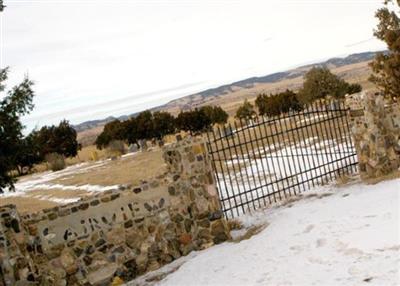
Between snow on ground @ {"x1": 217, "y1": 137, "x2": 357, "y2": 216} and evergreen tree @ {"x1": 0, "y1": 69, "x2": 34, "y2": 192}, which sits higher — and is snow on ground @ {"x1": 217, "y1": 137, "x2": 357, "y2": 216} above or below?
below

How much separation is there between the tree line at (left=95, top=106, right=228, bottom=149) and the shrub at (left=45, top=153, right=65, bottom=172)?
6.23m

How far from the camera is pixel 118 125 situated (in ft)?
167

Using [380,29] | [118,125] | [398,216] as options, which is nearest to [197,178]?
[398,216]

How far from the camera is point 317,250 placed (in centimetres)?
642

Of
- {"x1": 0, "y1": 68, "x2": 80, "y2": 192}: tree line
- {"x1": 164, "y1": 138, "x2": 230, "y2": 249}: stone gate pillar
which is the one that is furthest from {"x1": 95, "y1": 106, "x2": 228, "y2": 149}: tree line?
{"x1": 164, "y1": 138, "x2": 230, "y2": 249}: stone gate pillar

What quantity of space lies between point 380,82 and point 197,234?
15763 millimetres

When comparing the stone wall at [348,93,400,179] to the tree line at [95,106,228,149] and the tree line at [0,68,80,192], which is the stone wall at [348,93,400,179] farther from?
the tree line at [95,106,228,149]

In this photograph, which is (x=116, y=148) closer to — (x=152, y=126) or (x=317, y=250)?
(x=152, y=126)

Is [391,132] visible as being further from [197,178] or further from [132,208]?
[132,208]

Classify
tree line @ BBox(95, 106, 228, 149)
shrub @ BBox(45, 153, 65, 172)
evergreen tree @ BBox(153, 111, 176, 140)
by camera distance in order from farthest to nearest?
evergreen tree @ BBox(153, 111, 176, 140), tree line @ BBox(95, 106, 228, 149), shrub @ BBox(45, 153, 65, 172)

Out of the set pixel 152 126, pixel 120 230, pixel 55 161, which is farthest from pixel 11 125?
pixel 152 126

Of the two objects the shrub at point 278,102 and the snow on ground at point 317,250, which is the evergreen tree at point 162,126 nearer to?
the shrub at point 278,102

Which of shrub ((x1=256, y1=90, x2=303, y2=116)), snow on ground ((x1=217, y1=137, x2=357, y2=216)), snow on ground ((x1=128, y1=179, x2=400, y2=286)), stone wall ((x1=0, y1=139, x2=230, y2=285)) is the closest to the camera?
snow on ground ((x1=128, y1=179, x2=400, y2=286))

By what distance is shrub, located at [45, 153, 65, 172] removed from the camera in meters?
41.1
